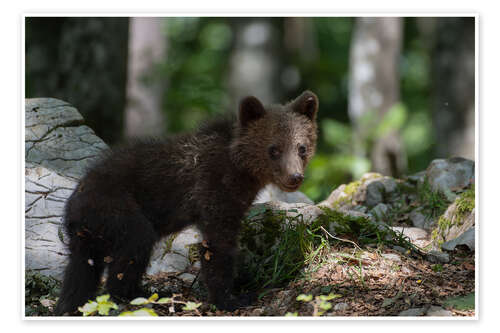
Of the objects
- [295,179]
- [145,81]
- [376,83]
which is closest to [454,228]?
[295,179]

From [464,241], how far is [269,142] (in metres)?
2.56

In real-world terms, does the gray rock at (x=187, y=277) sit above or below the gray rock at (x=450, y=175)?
below

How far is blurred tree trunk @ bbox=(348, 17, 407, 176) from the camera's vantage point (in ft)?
Answer: 45.6

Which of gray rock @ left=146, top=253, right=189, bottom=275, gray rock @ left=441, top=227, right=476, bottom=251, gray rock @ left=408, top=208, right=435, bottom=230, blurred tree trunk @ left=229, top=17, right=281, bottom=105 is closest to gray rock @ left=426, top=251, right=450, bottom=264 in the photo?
gray rock @ left=441, top=227, right=476, bottom=251

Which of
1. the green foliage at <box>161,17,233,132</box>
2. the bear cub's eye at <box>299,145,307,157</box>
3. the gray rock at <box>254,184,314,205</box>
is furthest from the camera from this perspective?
the green foliage at <box>161,17,233,132</box>

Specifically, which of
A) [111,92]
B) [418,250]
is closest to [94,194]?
[418,250]

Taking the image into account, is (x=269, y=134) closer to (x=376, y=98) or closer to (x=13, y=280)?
(x=13, y=280)

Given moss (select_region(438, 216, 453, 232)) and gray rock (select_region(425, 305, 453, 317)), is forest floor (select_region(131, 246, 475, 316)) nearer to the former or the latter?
gray rock (select_region(425, 305, 453, 317))

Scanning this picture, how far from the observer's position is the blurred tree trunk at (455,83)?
1224 cm

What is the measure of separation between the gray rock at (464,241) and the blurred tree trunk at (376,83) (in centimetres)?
728

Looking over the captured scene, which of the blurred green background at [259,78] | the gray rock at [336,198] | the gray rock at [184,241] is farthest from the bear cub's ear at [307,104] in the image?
the gray rock at [336,198]

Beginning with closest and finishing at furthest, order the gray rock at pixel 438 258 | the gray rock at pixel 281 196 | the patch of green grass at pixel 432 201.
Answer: the gray rock at pixel 438 258 → the patch of green grass at pixel 432 201 → the gray rock at pixel 281 196

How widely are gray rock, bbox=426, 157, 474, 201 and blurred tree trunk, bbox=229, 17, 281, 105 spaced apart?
7.50m

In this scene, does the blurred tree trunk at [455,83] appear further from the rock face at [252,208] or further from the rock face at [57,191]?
the rock face at [57,191]
